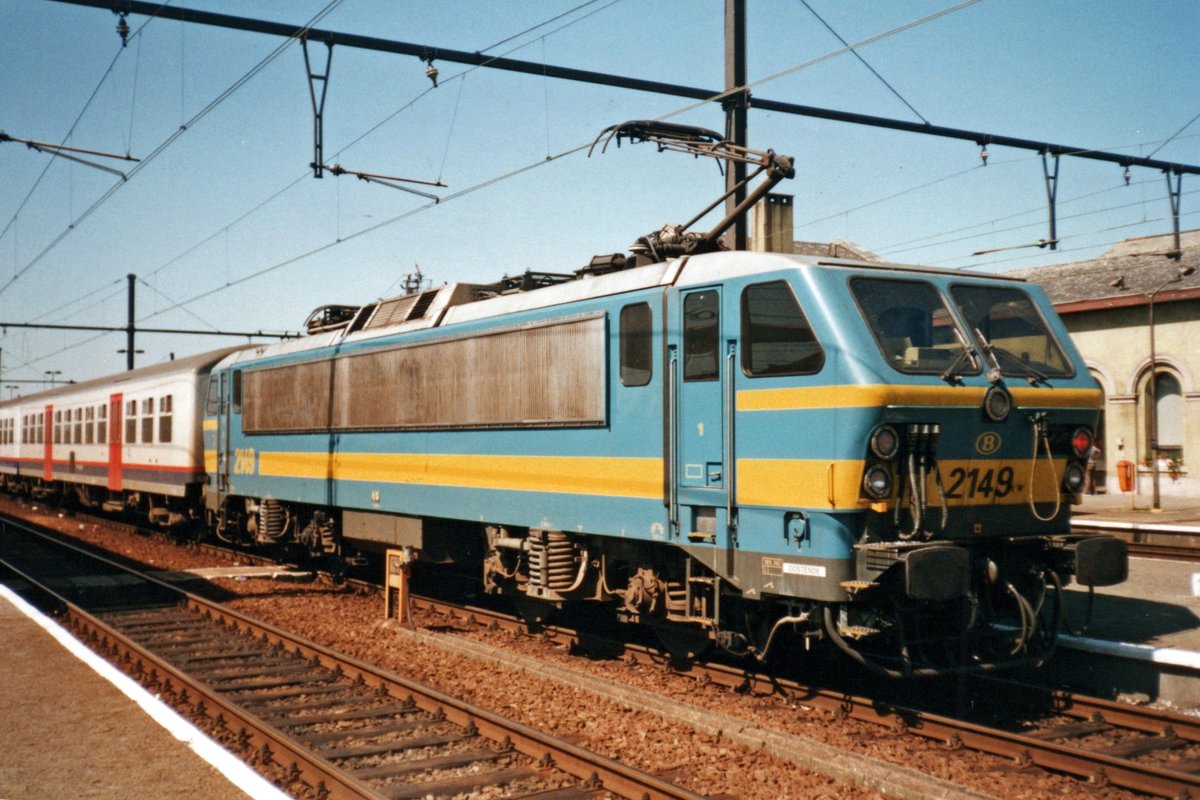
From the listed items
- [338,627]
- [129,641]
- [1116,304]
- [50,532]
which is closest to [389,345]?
[338,627]

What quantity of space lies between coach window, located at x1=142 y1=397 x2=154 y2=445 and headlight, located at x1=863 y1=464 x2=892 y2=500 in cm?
1920

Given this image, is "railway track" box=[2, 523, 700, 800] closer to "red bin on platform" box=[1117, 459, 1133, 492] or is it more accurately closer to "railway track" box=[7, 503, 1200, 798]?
"railway track" box=[7, 503, 1200, 798]

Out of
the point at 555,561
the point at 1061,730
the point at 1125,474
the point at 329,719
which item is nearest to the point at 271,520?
the point at 555,561

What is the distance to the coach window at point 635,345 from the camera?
29.3 feet

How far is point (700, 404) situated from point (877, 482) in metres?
1.65

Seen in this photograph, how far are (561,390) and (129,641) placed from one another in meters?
5.26

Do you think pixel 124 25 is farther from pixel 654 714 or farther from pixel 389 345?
pixel 654 714

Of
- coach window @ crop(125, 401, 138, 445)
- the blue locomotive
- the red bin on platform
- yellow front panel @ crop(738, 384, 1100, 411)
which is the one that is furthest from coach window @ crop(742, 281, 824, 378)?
the red bin on platform

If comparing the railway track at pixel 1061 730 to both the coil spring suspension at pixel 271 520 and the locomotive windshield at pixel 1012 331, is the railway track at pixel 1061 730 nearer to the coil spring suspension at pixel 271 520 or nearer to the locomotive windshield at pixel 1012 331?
the locomotive windshield at pixel 1012 331

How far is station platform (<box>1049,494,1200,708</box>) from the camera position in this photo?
27.0ft

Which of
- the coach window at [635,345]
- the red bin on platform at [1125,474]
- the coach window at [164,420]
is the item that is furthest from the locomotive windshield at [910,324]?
the red bin on platform at [1125,474]

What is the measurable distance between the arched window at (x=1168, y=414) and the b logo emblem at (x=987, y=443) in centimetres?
2104

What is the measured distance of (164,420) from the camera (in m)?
22.0

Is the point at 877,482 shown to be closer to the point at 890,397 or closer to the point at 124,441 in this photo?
the point at 890,397
